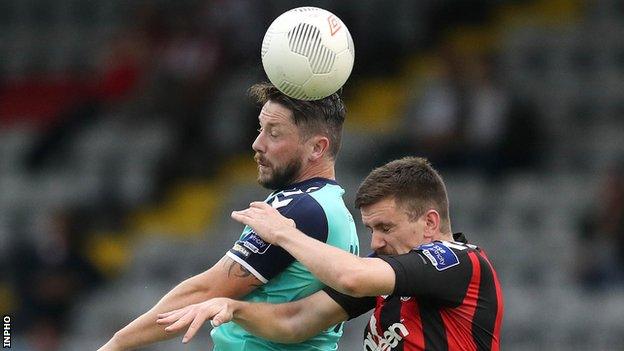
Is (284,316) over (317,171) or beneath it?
beneath

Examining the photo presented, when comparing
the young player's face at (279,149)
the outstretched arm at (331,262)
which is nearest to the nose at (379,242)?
the outstretched arm at (331,262)

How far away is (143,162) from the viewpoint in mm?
14820

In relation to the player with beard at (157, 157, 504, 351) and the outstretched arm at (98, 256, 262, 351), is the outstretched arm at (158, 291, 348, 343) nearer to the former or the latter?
the player with beard at (157, 157, 504, 351)

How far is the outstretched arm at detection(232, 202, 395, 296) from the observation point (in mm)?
5461

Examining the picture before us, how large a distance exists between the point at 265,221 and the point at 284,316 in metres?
0.51

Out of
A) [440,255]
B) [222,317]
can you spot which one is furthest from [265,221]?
[440,255]

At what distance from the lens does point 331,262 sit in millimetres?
5484

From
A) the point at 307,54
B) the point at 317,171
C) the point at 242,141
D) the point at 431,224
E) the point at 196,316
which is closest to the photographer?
the point at 196,316

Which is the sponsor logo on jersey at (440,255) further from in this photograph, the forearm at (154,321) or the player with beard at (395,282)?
the forearm at (154,321)

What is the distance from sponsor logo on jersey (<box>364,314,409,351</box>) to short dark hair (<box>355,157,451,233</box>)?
1.63ft

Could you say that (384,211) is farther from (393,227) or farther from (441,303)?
(441,303)

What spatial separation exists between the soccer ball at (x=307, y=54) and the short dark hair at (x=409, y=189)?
1.64 ft

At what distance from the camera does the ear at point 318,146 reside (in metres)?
6.14

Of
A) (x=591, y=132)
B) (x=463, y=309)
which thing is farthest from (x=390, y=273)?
(x=591, y=132)
